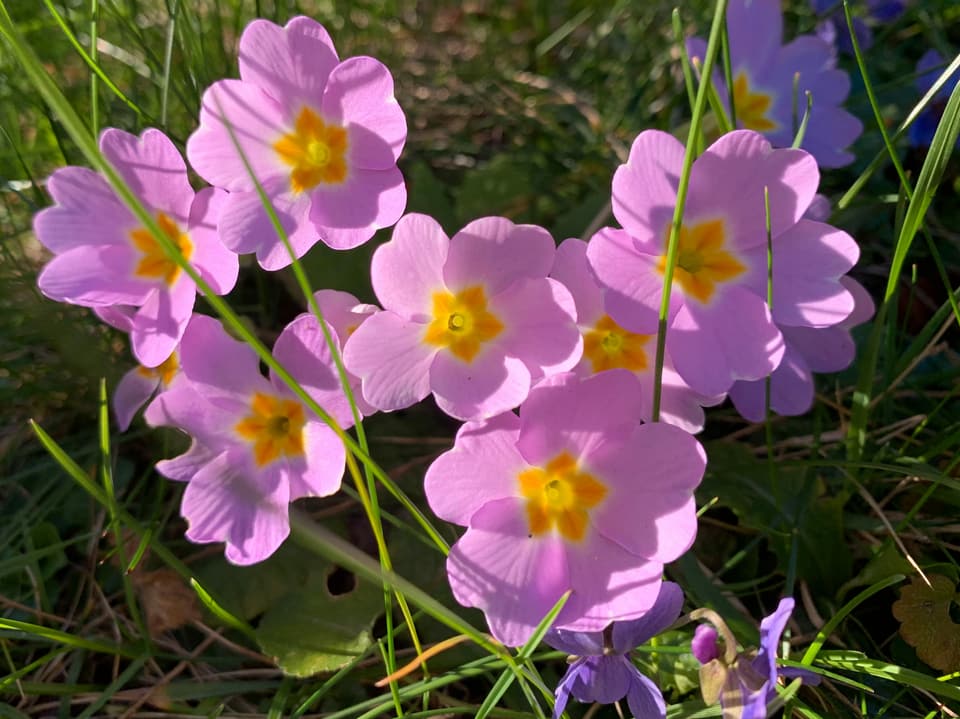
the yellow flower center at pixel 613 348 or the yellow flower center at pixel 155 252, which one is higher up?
the yellow flower center at pixel 155 252

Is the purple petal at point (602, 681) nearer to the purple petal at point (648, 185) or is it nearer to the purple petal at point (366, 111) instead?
the purple petal at point (648, 185)

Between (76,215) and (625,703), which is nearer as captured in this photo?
(76,215)

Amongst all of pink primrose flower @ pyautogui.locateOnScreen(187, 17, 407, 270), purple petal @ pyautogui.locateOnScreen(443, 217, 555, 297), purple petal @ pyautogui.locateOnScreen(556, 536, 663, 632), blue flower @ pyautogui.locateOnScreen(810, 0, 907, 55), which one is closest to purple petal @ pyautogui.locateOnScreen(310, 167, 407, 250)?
pink primrose flower @ pyautogui.locateOnScreen(187, 17, 407, 270)

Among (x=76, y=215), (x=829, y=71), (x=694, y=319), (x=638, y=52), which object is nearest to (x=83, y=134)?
(x=76, y=215)

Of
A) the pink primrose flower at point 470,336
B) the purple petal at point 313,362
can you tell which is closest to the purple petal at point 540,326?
the pink primrose flower at point 470,336

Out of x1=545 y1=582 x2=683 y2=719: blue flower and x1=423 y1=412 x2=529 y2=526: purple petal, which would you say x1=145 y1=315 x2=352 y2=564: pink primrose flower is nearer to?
x1=423 y1=412 x2=529 y2=526: purple petal

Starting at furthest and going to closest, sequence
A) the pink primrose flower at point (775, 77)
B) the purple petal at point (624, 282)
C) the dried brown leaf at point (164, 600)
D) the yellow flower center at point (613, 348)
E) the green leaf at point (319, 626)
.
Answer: the pink primrose flower at point (775, 77) < the dried brown leaf at point (164, 600) < the green leaf at point (319, 626) < the yellow flower center at point (613, 348) < the purple petal at point (624, 282)

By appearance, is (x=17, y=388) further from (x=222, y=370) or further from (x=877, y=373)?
(x=877, y=373)
